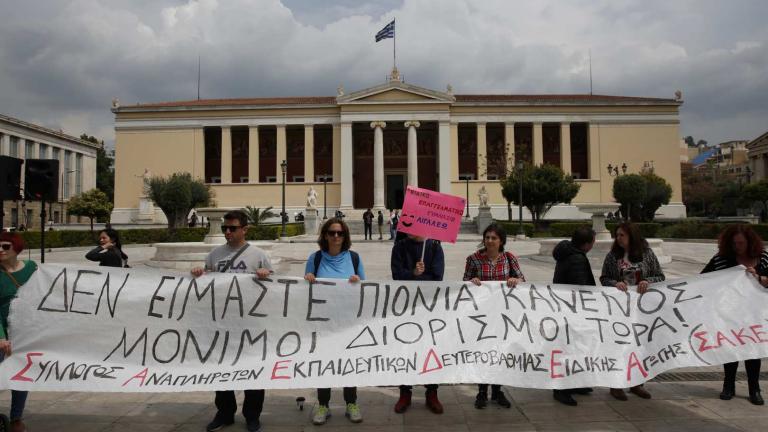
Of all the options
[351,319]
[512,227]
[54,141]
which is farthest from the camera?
[54,141]

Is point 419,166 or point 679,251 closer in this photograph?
point 679,251

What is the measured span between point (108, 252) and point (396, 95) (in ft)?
135

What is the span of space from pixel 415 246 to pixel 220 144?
47.9m

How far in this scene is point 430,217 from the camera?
4.19 meters

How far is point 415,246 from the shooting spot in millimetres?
4328

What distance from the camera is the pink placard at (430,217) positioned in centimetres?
418

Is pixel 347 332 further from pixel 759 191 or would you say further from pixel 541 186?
pixel 759 191

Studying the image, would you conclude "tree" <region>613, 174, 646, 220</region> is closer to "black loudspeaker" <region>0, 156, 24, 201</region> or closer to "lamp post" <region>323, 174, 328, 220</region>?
"lamp post" <region>323, 174, 328, 220</region>

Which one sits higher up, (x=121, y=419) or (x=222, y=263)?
(x=222, y=263)

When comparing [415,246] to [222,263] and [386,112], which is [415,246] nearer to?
[222,263]

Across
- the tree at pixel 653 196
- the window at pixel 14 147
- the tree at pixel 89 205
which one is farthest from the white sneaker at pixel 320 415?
the window at pixel 14 147

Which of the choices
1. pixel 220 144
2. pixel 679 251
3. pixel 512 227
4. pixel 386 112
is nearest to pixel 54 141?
pixel 220 144

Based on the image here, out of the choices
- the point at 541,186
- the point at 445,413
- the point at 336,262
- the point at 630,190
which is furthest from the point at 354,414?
Result: the point at 630,190

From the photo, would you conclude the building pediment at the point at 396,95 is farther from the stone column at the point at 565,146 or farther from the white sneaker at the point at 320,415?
the white sneaker at the point at 320,415
